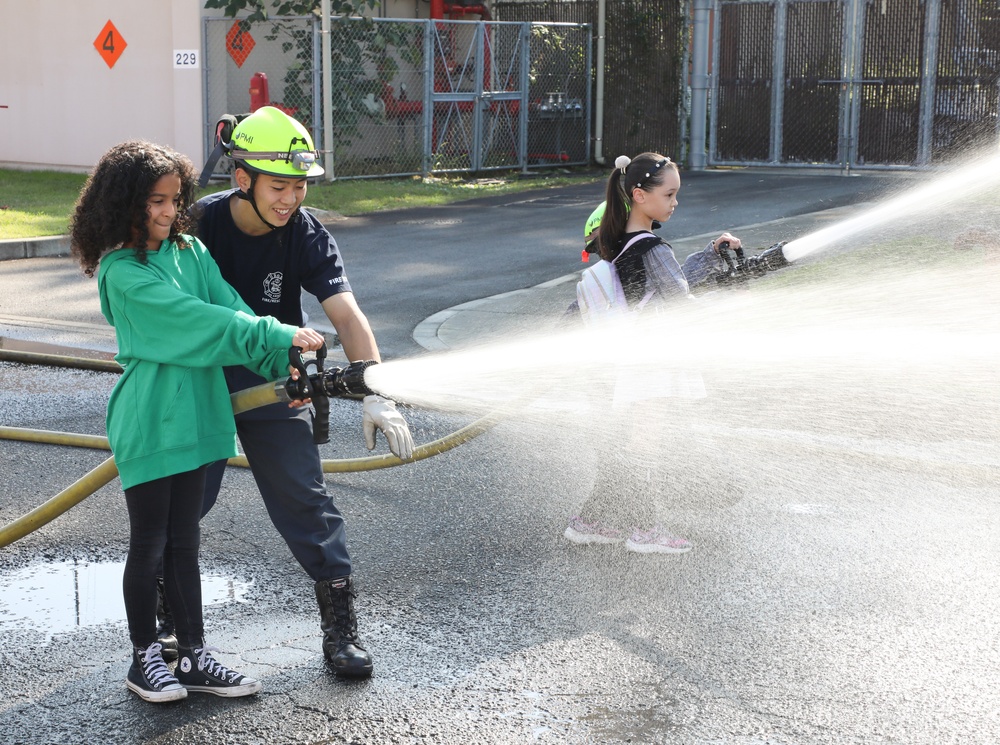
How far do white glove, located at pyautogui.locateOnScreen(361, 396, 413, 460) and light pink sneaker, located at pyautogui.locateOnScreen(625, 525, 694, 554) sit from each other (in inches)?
57.1

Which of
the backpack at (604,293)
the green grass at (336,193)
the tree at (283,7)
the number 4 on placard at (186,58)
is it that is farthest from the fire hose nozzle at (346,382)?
the number 4 on placard at (186,58)

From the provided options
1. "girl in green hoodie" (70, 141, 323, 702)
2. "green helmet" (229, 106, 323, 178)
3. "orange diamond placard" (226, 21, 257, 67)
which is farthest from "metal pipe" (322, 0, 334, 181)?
"girl in green hoodie" (70, 141, 323, 702)

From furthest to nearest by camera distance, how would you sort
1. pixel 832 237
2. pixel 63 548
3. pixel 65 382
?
pixel 65 382 < pixel 832 237 < pixel 63 548

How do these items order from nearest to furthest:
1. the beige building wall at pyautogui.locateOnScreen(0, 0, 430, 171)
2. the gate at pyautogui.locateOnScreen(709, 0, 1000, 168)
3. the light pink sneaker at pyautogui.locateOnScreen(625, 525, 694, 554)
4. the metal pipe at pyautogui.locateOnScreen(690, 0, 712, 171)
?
the light pink sneaker at pyautogui.locateOnScreen(625, 525, 694, 554), the beige building wall at pyautogui.locateOnScreen(0, 0, 430, 171), the gate at pyautogui.locateOnScreen(709, 0, 1000, 168), the metal pipe at pyautogui.locateOnScreen(690, 0, 712, 171)

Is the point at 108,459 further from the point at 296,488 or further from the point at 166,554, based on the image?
the point at 296,488

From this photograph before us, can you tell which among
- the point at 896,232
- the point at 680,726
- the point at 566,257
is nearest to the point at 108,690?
the point at 680,726

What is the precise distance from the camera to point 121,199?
10.3ft

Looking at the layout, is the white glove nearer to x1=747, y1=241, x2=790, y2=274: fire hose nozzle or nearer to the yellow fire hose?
the yellow fire hose

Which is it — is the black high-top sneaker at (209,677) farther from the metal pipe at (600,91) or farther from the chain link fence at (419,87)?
the metal pipe at (600,91)

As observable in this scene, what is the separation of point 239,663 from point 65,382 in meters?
4.12

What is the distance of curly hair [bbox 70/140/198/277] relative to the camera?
3137 mm

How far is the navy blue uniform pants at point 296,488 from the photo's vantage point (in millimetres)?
3443

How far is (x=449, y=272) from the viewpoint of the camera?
35.7 ft

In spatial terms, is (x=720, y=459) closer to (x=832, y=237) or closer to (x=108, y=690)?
(x=832, y=237)
